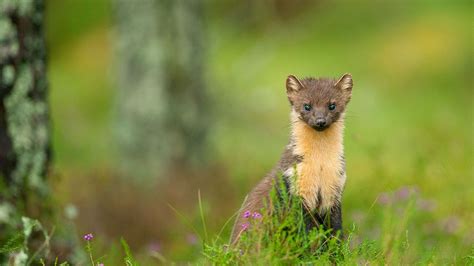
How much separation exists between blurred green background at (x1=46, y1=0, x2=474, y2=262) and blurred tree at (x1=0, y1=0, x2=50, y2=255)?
38 centimetres

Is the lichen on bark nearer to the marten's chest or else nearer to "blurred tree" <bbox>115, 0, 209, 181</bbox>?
the marten's chest

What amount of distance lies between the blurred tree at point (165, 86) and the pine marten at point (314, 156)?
21.0 feet

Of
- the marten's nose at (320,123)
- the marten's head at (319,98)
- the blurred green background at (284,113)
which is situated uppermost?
the marten's head at (319,98)

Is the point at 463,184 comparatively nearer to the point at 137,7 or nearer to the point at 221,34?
the point at 137,7

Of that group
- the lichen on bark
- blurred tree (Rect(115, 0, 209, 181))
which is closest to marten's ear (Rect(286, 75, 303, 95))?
the lichen on bark

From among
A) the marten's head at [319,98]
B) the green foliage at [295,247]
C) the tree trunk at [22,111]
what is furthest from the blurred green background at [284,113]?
the marten's head at [319,98]

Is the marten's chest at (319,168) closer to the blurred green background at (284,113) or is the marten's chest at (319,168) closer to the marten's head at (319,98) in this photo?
the marten's head at (319,98)

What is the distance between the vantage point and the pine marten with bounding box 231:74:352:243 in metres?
5.66

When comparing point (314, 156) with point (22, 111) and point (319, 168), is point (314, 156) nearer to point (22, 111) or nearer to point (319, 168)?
point (319, 168)

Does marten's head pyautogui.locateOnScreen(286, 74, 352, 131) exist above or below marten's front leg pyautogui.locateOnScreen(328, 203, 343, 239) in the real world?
above

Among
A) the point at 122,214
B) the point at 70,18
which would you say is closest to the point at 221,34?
the point at 70,18

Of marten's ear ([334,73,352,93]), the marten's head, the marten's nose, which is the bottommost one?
the marten's nose

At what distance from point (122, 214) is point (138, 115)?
2.00m

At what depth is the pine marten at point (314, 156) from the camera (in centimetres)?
566
